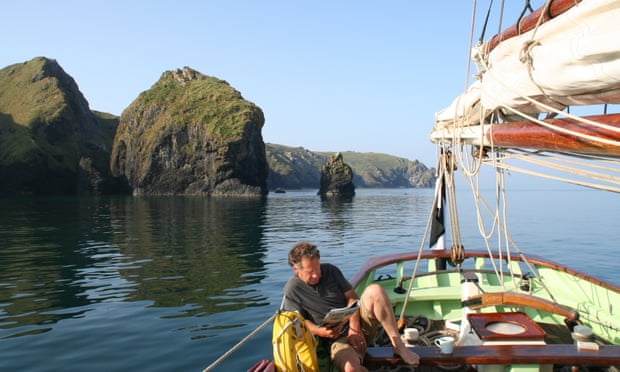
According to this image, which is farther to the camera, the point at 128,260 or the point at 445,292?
the point at 128,260

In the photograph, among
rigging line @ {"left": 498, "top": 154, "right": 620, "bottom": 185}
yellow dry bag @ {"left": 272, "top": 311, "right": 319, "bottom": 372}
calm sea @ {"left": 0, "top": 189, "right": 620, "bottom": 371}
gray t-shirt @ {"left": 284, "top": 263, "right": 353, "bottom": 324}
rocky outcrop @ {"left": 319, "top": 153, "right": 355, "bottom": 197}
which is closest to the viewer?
rigging line @ {"left": 498, "top": 154, "right": 620, "bottom": 185}

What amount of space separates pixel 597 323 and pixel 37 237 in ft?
85.3

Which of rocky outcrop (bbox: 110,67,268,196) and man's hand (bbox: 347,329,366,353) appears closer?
man's hand (bbox: 347,329,366,353)

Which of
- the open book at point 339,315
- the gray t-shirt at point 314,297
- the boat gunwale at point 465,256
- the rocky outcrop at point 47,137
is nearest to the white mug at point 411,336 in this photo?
the open book at point 339,315

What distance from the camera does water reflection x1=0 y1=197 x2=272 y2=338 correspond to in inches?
456

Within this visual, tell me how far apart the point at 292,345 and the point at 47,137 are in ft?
385

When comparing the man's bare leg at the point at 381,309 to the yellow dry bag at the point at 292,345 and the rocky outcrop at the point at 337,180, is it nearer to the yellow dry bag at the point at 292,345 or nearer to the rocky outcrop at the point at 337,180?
the yellow dry bag at the point at 292,345

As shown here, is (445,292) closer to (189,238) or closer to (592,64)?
(592,64)

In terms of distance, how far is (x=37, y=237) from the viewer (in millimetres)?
25031

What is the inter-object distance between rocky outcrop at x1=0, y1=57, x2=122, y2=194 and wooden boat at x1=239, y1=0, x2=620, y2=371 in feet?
323

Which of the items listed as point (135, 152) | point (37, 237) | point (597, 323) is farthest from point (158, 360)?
point (135, 152)

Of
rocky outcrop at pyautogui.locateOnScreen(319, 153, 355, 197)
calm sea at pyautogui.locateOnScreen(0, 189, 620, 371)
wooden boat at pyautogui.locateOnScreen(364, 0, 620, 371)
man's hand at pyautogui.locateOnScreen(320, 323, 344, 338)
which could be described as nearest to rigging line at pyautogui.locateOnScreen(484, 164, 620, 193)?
wooden boat at pyautogui.locateOnScreen(364, 0, 620, 371)

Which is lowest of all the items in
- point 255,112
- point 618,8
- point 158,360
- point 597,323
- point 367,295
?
point 158,360

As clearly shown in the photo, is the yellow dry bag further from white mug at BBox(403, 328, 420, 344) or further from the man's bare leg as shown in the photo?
white mug at BBox(403, 328, 420, 344)
